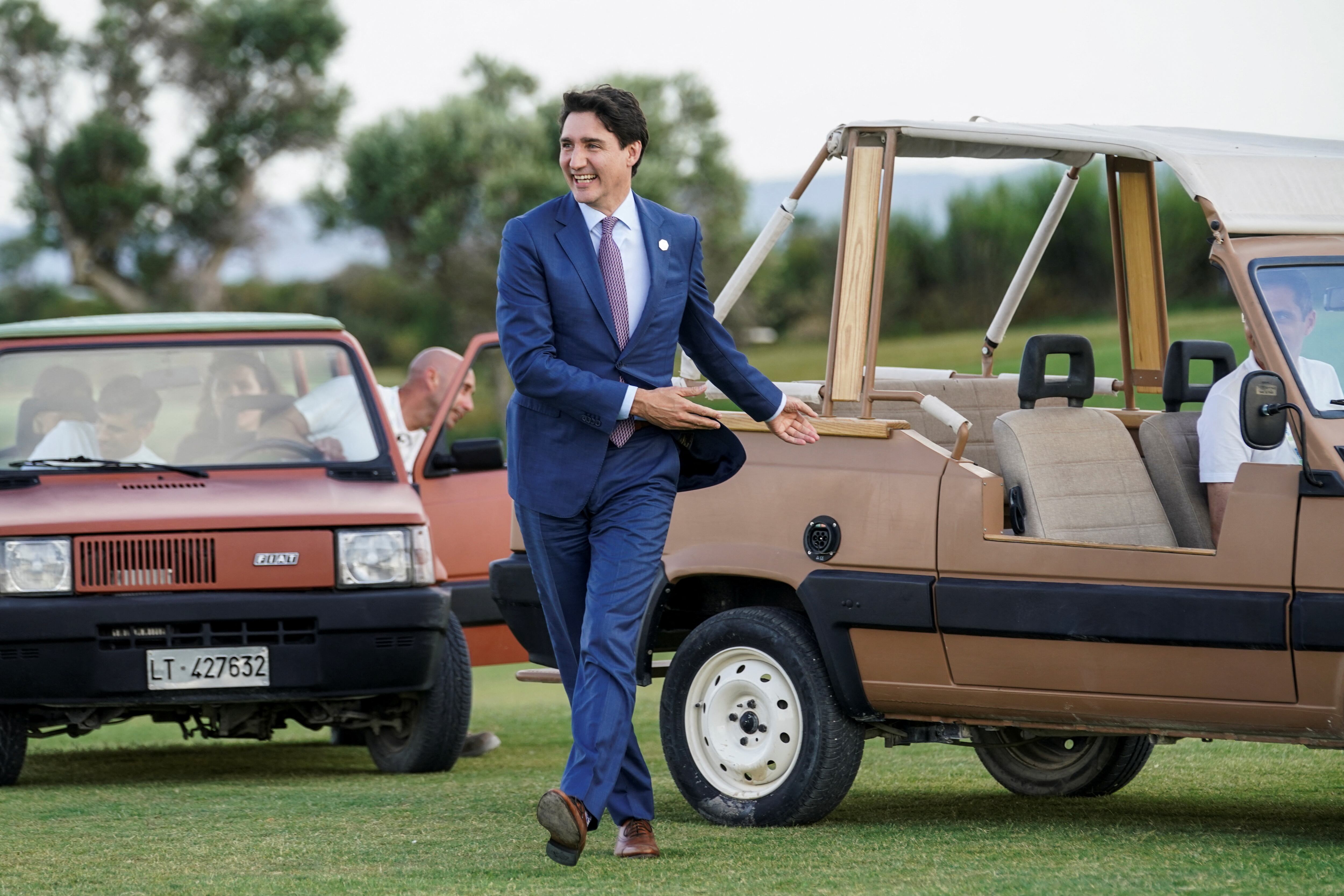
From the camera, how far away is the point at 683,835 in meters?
5.83

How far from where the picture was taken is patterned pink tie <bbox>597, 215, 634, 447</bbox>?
5312 mm

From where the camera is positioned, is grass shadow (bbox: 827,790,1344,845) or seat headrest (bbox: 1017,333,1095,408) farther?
seat headrest (bbox: 1017,333,1095,408)

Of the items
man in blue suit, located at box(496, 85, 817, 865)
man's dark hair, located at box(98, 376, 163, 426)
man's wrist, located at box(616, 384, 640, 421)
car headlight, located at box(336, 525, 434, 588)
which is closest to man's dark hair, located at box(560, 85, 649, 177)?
man in blue suit, located at box(496, 85, 817, 865)

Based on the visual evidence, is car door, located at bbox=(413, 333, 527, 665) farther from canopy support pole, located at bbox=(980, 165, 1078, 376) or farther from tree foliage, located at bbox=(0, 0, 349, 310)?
tree foliage, located at bbox=(0, 0, 349, 310)

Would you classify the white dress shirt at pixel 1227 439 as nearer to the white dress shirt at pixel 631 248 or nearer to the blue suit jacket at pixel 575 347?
the blue suit jacket at pixel 575 347

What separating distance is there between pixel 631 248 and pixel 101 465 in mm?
3493

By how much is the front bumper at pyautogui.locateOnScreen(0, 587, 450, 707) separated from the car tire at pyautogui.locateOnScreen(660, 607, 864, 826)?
159cm

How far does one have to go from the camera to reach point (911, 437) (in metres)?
5.87

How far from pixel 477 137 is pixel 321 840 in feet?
198

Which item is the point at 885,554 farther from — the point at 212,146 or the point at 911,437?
the point at 212,146

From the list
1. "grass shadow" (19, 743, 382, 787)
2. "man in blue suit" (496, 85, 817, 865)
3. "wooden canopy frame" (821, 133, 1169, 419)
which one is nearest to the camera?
"man in blue suit" (496, 85, 817, 865)

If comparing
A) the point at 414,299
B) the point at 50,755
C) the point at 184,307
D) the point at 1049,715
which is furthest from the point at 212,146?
the point at 1049,715

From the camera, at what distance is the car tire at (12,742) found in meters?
7.50

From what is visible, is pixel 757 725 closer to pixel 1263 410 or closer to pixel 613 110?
pixel 1263 410
